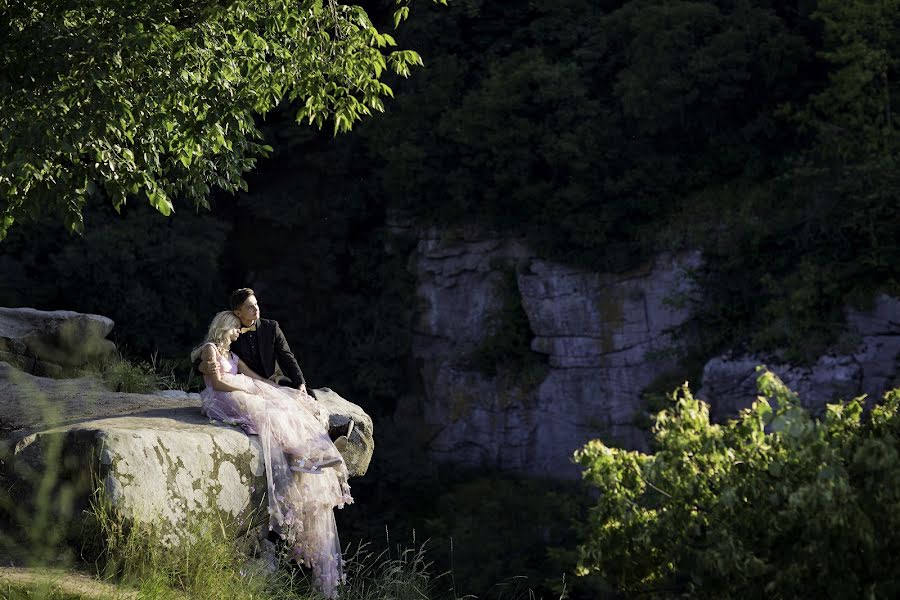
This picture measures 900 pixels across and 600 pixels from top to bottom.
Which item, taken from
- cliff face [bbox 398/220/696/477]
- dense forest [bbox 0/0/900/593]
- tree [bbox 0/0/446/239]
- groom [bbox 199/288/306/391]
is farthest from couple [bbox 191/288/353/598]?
cliff face [bbox 398/220/696/477]

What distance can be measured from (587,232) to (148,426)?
42.7 ft

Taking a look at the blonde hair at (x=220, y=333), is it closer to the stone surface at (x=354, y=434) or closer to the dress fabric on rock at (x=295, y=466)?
the dress fabric on rock at (x=295, y=466)

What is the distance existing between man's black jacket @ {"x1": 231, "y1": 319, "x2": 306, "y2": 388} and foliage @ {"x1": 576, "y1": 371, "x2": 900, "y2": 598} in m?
2.51

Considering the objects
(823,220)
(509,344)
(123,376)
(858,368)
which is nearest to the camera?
(123,376)

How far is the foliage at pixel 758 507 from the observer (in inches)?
150

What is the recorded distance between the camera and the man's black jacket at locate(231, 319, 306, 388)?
655cm

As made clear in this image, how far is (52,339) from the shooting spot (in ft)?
29.6

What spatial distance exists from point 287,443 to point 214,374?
583mm

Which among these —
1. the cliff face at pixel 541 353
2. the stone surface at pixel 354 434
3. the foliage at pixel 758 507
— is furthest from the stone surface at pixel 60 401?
the cliff face at pixel 541 353

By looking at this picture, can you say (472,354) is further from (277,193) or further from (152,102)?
(152,102)

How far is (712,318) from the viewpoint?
16.5 m

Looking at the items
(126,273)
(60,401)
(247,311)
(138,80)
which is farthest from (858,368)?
(126,273)

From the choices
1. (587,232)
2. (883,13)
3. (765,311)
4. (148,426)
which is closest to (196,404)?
(148,426)

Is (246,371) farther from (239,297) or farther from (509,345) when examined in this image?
(509,345)
